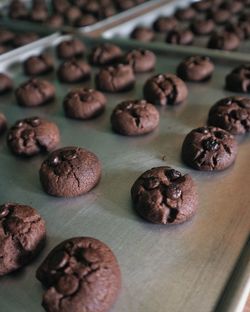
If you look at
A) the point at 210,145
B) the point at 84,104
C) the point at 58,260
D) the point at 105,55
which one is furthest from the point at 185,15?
the point at 58,260

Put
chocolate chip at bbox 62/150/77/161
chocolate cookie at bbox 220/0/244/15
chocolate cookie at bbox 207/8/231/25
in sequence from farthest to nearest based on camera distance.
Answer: chocolate cookie at bbox 220/0/244/15 → chocolate cookie at bbox 207/8/231/25 → chocolate chip at bbox 62/150/77/161

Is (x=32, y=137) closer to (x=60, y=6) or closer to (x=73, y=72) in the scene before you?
(x=73, y=72)

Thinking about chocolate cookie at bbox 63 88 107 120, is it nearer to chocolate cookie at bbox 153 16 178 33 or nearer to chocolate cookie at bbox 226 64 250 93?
chocolate cookie at bbox 226 64 250 93

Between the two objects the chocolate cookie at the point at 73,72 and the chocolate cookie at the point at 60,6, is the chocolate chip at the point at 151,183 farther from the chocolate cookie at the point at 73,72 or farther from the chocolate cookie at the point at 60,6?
the chocolate cookie at the point at 60,6

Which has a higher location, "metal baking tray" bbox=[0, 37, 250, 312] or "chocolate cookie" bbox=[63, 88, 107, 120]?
"chocolate cookie" bbox=[63, 88, 107, 120]

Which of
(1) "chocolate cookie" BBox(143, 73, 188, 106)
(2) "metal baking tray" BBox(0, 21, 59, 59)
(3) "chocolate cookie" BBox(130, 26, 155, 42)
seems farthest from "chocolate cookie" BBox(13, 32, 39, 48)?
(1) "chocolate cookie" BBox(143, 73, 188, 106)

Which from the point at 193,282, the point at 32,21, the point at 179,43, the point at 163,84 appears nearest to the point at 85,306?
the point at 193,282
